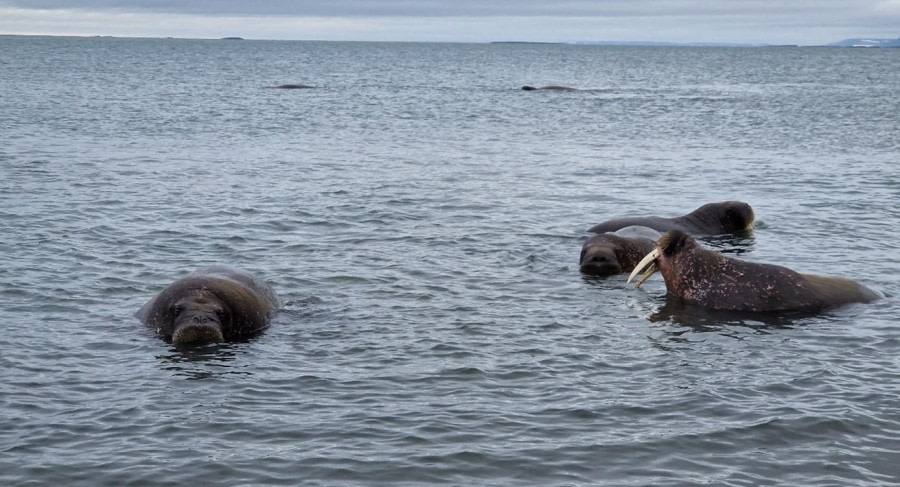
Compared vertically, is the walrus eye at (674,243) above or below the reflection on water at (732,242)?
above

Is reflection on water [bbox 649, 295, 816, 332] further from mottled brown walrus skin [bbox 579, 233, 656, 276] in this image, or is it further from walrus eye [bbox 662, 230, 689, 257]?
mottled brown walrus skin [bbox 579, 233, 656, 276]

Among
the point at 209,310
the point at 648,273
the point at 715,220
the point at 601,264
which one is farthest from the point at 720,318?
the point at 715,220

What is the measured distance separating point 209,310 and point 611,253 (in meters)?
6.23

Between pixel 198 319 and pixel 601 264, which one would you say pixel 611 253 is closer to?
pixel 601 264

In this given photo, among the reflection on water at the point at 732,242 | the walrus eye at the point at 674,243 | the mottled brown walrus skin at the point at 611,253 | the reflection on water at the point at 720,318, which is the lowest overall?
the reflection on water at the point at 732,242

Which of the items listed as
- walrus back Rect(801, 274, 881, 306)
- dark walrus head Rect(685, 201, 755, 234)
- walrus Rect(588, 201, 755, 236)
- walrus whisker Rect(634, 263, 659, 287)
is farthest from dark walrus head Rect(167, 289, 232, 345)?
dark walrus head Rect(685, 201, 755, 234)

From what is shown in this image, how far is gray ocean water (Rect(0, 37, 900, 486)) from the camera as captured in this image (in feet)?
29.2

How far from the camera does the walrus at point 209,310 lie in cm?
1172

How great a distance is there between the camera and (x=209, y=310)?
472 inches

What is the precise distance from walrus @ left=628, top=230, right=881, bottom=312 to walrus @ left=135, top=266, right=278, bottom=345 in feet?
16.0

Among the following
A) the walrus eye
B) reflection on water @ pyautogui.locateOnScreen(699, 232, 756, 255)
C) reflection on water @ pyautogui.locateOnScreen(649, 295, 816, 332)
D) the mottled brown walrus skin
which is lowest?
reflection on water @ pyautogui.locateOnScreen(699, 232, 756, 255)

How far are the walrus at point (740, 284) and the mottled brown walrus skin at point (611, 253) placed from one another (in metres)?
1.34

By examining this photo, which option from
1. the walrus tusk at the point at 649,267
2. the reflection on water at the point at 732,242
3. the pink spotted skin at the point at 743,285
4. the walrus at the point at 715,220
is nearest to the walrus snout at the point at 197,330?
the walrus tusk at the point at 649,267

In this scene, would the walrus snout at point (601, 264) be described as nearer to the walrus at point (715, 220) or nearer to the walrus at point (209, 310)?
the walrus at point (715, 220)
